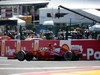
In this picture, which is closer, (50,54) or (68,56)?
(68,56)

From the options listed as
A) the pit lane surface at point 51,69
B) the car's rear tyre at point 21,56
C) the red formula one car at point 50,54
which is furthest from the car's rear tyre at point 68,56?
the pit lane surface at point 51,69

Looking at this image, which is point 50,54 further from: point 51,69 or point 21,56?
point 51,69

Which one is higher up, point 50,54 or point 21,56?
point 50,54

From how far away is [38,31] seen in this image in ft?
103

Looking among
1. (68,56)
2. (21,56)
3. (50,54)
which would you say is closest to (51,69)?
(68,56)

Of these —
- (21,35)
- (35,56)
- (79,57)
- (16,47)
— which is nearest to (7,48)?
(16,47)

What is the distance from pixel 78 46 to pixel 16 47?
4.52 metres

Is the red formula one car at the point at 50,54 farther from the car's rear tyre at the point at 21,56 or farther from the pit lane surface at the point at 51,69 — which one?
the pit lane surface at the point at 51,69

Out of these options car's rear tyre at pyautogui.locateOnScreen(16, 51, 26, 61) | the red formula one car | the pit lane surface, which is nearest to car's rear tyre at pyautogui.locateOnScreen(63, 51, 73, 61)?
the red formula one car

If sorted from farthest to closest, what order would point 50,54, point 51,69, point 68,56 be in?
point 50,54, point 68,56, point 51,69

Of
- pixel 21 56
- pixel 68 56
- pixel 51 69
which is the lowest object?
pixel 21 56

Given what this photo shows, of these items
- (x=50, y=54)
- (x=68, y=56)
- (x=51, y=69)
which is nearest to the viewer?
(x=51, y=69)

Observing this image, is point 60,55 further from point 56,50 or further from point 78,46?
point 78,46

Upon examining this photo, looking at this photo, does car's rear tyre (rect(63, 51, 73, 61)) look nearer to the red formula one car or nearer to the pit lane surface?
the red formula one car
